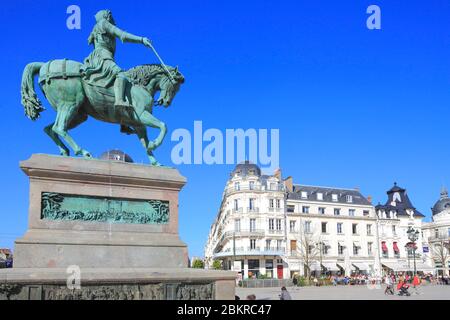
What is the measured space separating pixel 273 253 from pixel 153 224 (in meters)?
58.3

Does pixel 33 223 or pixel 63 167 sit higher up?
pixel 63 167

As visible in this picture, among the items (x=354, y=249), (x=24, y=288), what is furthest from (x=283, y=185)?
(x=24, y=288)

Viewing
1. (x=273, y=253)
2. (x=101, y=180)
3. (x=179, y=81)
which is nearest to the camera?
(x=101, y=180)

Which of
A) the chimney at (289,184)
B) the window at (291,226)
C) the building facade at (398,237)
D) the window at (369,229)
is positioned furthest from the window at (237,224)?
the building facade at (398,237)

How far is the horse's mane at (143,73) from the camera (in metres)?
12.5

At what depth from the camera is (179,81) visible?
42.7 ft

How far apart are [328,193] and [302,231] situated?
30.5ft

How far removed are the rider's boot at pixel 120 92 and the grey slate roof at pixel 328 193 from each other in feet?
207

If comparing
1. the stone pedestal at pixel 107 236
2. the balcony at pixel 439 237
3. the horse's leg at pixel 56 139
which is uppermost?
the balcony at pixel 439 237

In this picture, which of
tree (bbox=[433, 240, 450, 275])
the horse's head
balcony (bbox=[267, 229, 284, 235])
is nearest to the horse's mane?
the horse's head

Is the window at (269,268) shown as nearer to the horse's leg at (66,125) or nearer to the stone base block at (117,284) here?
the stone base block at (117,284)

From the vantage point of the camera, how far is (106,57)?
12.1 metres

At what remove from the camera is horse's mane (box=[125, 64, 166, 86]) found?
1248cm
